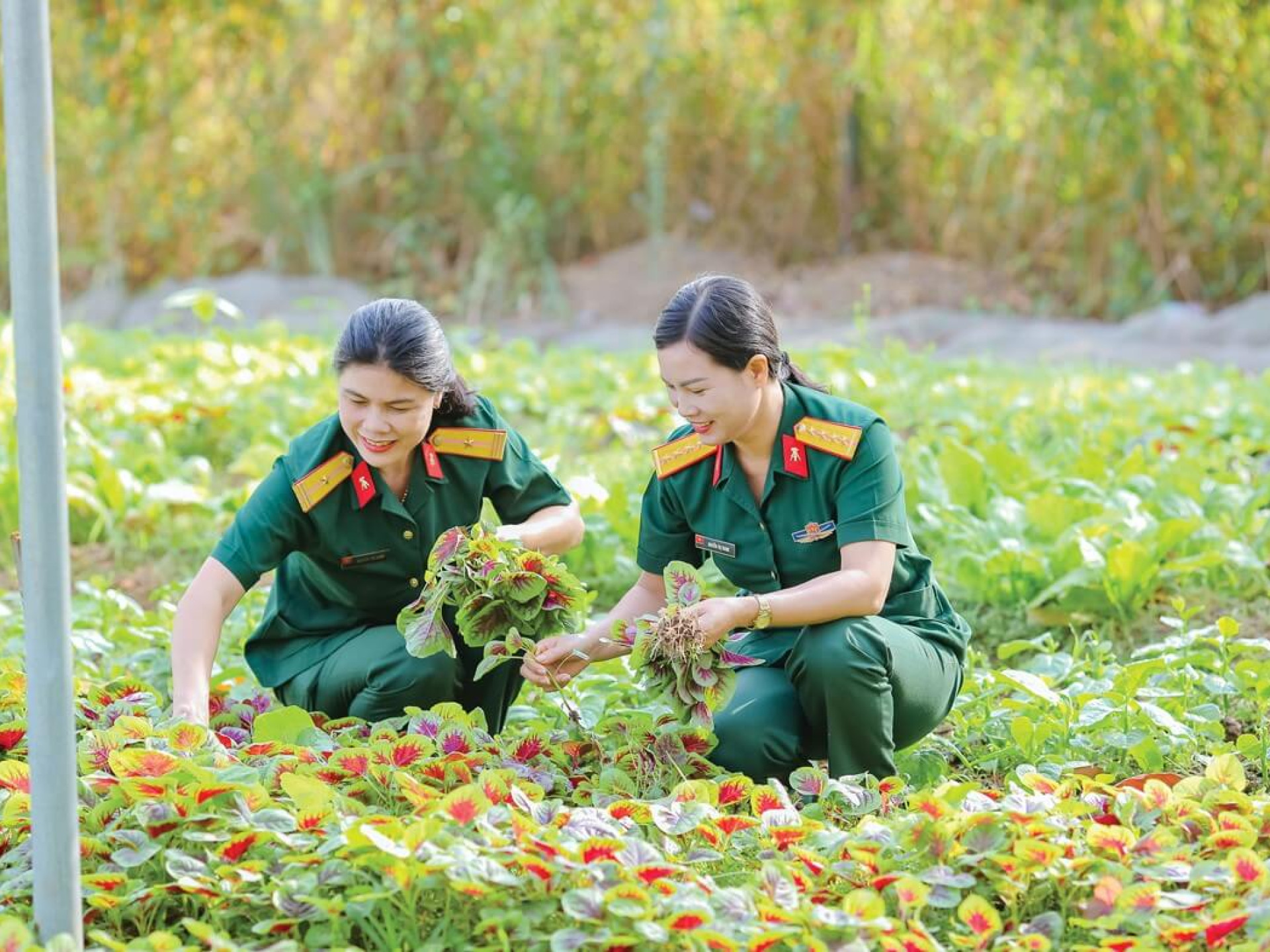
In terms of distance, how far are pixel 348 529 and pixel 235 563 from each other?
0.23 metres

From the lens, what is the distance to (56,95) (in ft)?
31.4

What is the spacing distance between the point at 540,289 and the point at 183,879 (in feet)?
25.7

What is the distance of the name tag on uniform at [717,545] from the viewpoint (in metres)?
2.79

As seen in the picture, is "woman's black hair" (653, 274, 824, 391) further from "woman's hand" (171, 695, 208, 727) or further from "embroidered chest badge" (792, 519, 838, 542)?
"woman's hand" (171, 695, 208, 727)

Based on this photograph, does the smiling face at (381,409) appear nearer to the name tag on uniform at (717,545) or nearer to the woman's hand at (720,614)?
the name tag on uniform at (717,545)

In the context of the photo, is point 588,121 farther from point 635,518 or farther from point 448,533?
point 448,533

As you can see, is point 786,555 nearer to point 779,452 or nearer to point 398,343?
point 779,452

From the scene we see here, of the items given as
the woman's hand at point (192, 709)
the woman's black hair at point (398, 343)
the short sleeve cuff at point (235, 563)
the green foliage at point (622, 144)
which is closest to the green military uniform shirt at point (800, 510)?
the woman's black hair at point (398, 343)

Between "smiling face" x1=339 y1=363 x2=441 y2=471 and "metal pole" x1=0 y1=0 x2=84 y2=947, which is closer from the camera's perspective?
"metal pole" x1=0 y1=0 x2=84 y2=947

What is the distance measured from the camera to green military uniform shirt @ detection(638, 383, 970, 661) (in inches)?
105

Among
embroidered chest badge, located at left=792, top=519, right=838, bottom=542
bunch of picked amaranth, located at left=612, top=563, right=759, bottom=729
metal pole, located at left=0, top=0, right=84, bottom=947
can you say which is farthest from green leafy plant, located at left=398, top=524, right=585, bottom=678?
metal pole, located at left=0, top=0, right=84, bottom=947

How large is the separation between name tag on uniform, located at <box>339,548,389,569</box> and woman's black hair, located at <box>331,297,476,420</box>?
35cm

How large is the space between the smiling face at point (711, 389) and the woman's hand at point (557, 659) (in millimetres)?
402

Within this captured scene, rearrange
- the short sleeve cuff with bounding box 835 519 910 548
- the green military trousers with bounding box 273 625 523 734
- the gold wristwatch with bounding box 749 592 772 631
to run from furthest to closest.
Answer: the green military trousers with bounding box 273 625 523 734 → the short sleeve cuff with bounding box 835 519 910 548 → the gold wristwatch with bounding box 749 592 772 631
